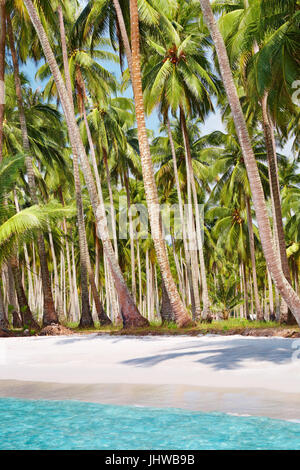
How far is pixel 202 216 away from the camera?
4012 centimetres

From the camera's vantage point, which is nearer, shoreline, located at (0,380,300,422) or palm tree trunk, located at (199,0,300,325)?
shoreline, located at (0,380,300,422)

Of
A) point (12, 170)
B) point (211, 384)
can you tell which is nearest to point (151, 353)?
point (211, 384)

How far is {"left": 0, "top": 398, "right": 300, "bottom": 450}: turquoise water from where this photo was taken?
5.43m

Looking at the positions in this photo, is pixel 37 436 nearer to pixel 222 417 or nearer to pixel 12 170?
pixel 222 417

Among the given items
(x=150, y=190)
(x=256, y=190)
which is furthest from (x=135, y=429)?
(x=150, y=190)

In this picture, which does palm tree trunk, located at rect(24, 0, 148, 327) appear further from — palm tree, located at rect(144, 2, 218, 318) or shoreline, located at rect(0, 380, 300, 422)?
shoreline, located at rect(0, 380, 300, 422)

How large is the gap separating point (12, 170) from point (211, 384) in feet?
40.0

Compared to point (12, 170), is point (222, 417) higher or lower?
lower

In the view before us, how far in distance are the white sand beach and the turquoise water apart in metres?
0.36

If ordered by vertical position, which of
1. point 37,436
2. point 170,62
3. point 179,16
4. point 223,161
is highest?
point 179,16
